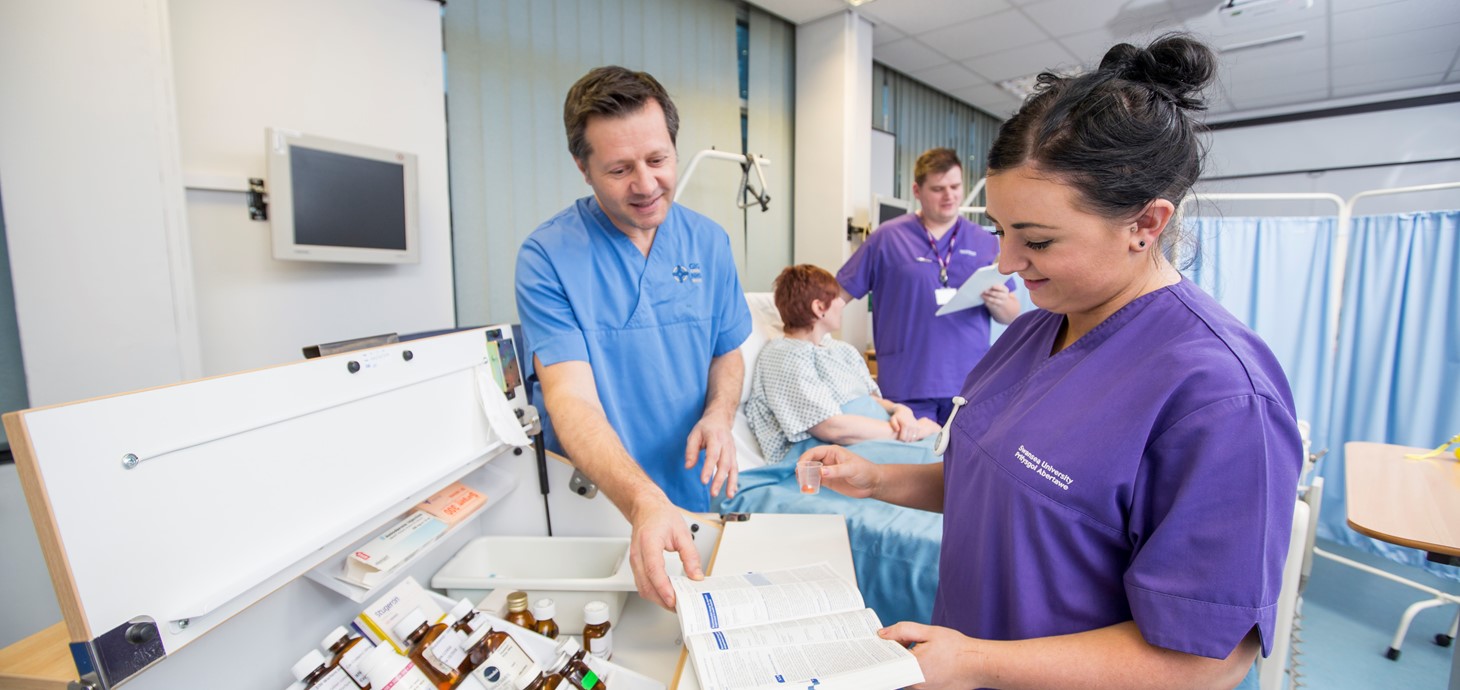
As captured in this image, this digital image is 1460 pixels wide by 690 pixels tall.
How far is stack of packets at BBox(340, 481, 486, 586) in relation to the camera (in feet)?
2.72

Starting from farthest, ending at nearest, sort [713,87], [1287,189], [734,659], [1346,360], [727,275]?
[1287,189] < [713,87] < [1346,360] < [727,275] < [734,659]

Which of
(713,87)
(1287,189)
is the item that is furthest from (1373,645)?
(1287,189)

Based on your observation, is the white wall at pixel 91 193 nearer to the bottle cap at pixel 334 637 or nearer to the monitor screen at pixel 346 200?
the monitor screen at pixel 346 200

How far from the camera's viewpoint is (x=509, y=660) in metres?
0.81

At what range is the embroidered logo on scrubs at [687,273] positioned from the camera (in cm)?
136

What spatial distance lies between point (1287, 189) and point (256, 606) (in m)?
7.82

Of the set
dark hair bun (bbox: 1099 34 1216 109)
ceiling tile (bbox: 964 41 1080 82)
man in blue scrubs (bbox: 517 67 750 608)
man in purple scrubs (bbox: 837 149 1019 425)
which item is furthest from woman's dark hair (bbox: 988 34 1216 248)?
ceiling tile (bbox: 964 41 1080 82)

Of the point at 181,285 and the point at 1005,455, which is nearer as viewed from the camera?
the point at 1005,455

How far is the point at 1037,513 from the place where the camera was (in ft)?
2.20

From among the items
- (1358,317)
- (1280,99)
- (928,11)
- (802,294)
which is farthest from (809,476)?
(1280,99)

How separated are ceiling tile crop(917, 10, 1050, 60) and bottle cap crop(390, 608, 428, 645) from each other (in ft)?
13.0

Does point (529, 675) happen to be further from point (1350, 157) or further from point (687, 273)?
point (1350, 157)

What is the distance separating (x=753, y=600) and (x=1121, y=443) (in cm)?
47

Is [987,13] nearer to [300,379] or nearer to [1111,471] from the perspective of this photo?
[1111,471]
